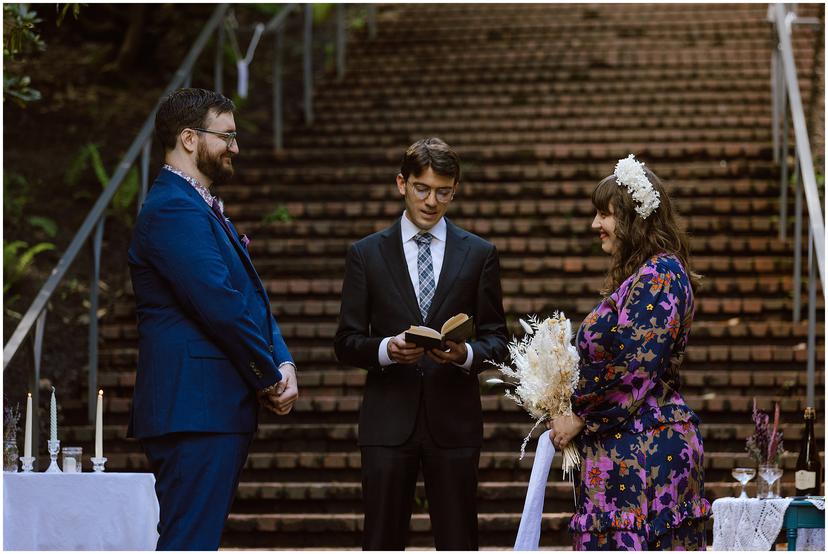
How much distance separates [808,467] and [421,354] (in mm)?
1846

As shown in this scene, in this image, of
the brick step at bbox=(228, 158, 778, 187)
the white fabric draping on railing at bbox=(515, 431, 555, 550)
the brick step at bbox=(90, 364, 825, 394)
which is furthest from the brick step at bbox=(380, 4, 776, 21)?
the white fabric draping on railing at bbox=(515, 431, 555, 550)

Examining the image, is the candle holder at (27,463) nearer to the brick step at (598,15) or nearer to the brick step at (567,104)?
the brick step at (567,104)

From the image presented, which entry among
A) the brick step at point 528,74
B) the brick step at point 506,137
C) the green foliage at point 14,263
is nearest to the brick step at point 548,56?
the brick step at point 528,74

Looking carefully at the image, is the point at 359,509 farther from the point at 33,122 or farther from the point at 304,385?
the point at 33,122

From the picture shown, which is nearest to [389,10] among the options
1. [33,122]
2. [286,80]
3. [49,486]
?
[286,80]

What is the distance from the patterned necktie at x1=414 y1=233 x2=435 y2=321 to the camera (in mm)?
4836

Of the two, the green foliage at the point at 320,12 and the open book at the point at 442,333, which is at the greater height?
the green foliage at the point at 320,12

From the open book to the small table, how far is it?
5.18 feet

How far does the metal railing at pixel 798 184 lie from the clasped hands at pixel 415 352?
268cm

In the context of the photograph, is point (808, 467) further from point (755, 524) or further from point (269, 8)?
point (269, 8)

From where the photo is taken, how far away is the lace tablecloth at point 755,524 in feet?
16.4

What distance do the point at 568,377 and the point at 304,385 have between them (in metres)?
4.00

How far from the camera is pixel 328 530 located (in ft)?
22.5

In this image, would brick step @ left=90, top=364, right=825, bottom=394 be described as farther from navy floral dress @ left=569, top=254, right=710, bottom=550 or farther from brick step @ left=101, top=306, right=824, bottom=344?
navy floral dress @ left=569, top=254, right=710, bottom=550
